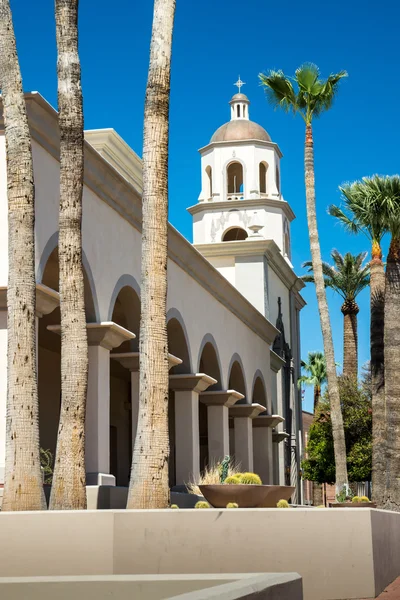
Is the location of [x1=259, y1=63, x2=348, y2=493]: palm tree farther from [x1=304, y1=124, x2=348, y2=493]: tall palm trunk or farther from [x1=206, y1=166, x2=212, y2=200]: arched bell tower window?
[x1=206, y1=166, x2=212, y2=200]: arched bell tower window

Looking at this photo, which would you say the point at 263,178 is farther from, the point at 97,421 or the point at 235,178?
the point at 97,421

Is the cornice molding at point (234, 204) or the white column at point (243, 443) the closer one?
the white column at point (243, 443)

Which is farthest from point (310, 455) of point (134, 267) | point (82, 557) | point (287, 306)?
point (82, 557)

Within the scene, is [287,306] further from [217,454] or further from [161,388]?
[161,388]

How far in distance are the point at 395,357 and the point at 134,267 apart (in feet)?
33.6

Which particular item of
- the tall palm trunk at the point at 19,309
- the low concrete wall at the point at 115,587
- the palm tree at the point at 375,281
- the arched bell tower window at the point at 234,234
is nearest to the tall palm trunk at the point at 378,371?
the palm tree at the point at 375,281

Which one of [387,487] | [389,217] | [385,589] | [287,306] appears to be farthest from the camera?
[287,306]

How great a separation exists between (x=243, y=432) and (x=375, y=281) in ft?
21.3

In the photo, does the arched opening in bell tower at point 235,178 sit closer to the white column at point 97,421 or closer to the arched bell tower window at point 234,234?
the arched bell tower window at point 234,234

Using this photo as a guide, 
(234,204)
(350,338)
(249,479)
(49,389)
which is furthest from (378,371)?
(249,479)

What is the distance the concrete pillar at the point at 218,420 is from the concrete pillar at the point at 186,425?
9.13ft

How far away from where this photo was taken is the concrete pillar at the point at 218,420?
27.3 meters

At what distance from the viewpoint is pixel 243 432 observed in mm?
31531

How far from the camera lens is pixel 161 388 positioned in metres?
12.0
